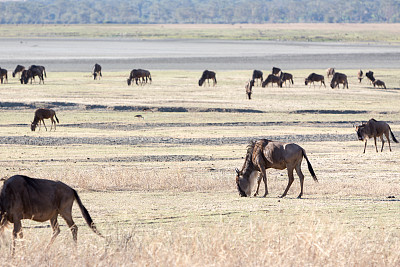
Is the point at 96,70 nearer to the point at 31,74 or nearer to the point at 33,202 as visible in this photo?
the point at 31,74

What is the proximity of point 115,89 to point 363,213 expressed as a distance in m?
37.7

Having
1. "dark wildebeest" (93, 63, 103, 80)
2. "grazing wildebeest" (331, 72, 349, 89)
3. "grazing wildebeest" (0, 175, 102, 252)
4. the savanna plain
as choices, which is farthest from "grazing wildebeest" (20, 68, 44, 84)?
"grazing wildebeest" (0, 175, 102, 252)

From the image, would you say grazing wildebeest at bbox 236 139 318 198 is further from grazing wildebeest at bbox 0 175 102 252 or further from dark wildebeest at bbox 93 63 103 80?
dark wildebeest at bbox 93 63 103 80

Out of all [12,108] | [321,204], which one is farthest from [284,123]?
[321,204]

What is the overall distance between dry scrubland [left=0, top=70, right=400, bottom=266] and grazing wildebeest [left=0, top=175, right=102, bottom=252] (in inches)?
11.4

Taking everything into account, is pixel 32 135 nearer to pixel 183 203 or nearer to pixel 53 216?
pixel 183 203

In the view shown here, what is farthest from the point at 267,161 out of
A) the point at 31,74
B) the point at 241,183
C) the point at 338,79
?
the point at 31,74

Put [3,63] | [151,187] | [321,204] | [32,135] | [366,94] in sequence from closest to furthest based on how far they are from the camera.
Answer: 1. [321,204]
2. [151,187]
3. [32,135]
4. [366,94]
5. [3,63]

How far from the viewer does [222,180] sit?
1842 cm

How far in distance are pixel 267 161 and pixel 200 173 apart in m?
4.09

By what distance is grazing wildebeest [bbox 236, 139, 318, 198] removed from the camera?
15.9 metres

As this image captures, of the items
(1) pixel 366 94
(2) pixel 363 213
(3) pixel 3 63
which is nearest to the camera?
(2) pixel 363 213

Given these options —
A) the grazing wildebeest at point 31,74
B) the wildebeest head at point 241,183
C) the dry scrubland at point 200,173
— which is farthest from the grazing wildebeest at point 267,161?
the grazing wildebeest at point 31,74

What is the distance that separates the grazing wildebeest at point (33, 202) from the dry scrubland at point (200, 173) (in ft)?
0.95
